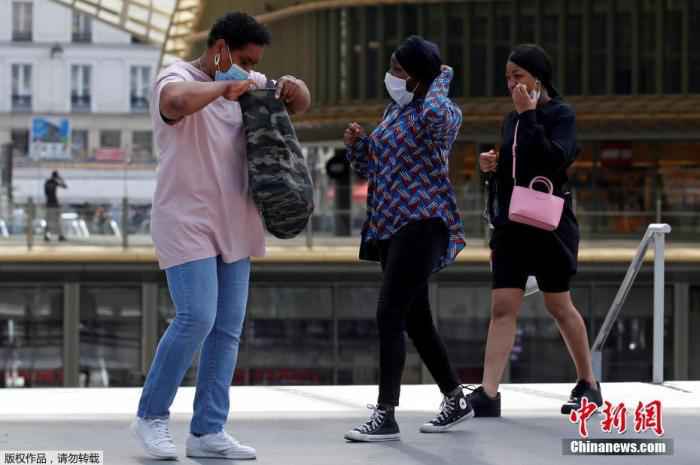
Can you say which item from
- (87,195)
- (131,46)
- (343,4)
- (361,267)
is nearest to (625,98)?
A: (343,4)

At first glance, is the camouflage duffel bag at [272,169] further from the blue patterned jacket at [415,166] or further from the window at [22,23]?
the window at [22,23]

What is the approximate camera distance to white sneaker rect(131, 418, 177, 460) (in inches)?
220

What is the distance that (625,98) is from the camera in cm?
3978

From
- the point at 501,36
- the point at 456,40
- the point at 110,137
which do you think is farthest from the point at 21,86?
the point at 501,36

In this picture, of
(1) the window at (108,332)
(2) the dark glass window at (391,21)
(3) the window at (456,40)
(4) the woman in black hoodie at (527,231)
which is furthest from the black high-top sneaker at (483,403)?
(2) the dark glass window at (391,21)

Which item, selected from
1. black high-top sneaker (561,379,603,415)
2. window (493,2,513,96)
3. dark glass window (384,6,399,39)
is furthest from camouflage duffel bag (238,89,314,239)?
dark glass window (384,6,399,39)

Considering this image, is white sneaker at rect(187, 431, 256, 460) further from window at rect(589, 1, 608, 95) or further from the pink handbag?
window at rect(589, 1, 608, 95)

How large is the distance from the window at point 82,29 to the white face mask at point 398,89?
83.3m

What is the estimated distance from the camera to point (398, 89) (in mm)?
6379

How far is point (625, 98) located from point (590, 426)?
33870mm

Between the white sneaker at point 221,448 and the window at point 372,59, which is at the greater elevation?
the window at point 372,59

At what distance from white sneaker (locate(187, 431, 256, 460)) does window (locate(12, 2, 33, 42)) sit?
83631 millimetres

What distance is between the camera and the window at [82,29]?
88.1 metres

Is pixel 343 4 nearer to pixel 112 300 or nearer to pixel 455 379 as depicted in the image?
pixel 112 300
